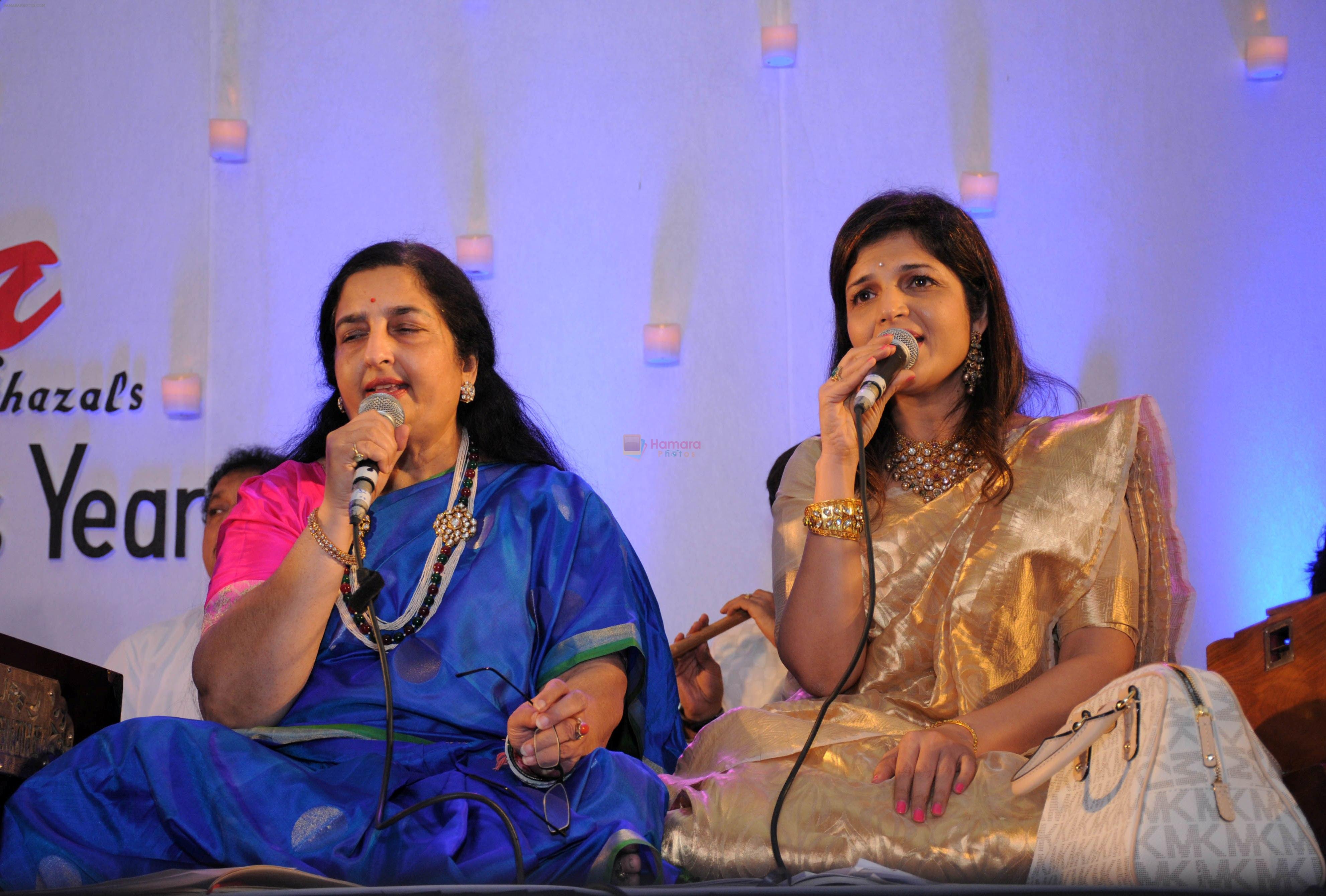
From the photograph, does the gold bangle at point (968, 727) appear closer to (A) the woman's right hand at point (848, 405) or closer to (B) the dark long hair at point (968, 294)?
(A) the woman's right hand at point (848, 405)

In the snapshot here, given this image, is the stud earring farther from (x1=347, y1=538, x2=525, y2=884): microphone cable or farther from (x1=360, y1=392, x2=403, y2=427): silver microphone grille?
(x1=347, y1=538, x2=525, y2=884): microphone cable

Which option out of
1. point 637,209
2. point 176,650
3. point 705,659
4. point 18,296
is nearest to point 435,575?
point 705,659

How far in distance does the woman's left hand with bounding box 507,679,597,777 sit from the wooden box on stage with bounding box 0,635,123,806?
0.79 metres

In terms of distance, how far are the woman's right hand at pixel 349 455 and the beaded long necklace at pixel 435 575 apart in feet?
0.38

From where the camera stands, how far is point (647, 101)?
153 inches

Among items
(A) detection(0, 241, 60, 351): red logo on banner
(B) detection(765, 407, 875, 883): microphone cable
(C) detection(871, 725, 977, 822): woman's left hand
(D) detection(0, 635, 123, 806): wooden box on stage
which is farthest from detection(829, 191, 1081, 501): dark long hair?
(A) detection(0, 241, 60, 351): red logo on banner

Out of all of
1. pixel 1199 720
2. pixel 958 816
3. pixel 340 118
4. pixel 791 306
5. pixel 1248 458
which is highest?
pixel 340 118

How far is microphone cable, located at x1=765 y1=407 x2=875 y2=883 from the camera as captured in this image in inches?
70.9

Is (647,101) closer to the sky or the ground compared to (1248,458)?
closer to the sky

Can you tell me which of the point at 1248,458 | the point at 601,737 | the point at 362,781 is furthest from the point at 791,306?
the point at 362,781

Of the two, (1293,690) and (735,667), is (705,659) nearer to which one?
Answer: (735,667)

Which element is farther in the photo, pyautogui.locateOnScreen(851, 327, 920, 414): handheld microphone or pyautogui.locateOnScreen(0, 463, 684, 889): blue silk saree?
pyautogui.locateOnScreen(851, 327, 920, 414): handheld microphone

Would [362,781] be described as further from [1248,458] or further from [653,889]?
[1248,458]

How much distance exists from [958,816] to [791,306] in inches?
87.9
